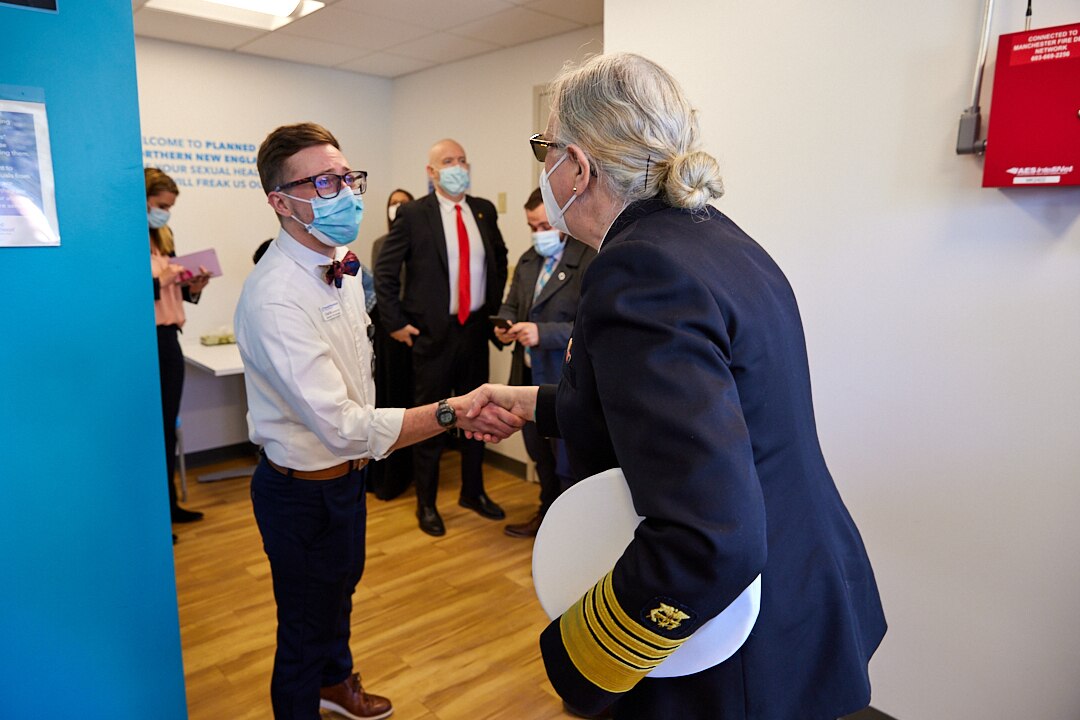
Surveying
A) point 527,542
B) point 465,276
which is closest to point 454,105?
point 465,276

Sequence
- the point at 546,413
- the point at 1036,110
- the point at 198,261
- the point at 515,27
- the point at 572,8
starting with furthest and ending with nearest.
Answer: the point at 515,27
the point at 198,261
the point at 572,8
the point at 1036,110
the point at 546,413

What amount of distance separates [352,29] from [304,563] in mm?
3147

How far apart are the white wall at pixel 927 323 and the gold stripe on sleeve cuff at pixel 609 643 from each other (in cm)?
136

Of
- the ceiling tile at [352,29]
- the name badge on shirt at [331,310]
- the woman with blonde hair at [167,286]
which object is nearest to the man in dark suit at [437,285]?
the ceiling tile at [352,29]

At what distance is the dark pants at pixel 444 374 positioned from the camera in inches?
143

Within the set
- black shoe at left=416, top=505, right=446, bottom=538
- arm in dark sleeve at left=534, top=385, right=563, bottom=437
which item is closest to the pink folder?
black shoe at left=416, top=505, right=446, bottom=538

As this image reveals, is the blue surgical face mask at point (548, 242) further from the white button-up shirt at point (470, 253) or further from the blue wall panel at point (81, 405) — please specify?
the blue wall panel at point (81, 405)

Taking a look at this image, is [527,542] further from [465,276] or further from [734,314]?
[734,314]

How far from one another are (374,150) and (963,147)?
14.1 ft

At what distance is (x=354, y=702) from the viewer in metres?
2.19

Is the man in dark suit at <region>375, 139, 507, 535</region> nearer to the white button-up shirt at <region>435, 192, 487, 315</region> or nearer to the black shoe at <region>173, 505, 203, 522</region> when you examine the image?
the white button-up shirt at <region>435, 192, 487, 315</region>

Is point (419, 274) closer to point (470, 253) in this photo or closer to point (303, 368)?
point (470, 253)

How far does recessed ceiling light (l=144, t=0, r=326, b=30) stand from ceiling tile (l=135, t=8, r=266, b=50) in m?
0.09

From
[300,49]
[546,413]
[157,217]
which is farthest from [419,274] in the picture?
[546,413]
